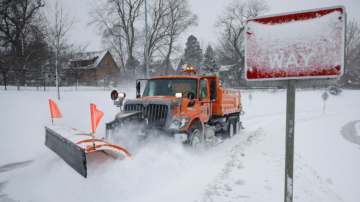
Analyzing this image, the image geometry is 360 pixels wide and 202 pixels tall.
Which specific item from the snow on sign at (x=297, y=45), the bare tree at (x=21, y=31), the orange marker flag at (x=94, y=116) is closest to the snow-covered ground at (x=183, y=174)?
the orange marker flag at (x=94, y=116)

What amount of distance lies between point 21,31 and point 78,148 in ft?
73.0

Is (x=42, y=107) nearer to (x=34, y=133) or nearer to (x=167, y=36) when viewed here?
(x=34, y=133)

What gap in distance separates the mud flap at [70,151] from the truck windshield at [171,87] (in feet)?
9.92

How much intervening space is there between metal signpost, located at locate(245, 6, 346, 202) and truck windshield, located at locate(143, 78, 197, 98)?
161 inches

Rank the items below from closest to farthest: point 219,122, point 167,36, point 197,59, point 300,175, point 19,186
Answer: point 19,186 → point 300,175 → point 219,122 → point 167,36 → point 197,59

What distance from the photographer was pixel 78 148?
359 centimetres

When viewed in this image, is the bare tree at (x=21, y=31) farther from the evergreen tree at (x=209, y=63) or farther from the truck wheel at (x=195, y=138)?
the evergreen tree at (x=209, y=63)

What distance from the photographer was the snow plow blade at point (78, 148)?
11.6 feet

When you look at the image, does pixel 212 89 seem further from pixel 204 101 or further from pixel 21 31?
pixel 21 31

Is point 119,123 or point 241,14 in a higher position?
point 241,14

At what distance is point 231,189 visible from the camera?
13.0 ft

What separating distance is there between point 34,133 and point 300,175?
959 cm

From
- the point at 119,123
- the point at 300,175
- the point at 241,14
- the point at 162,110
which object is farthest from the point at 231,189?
the point at 241,14

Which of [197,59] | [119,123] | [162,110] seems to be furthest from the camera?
[197,59]
